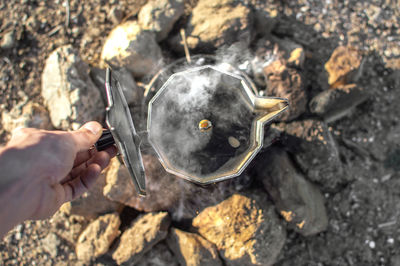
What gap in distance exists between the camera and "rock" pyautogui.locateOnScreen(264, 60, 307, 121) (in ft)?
6.45

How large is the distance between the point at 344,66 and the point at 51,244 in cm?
235

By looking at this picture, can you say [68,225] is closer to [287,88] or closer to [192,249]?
[192,249]

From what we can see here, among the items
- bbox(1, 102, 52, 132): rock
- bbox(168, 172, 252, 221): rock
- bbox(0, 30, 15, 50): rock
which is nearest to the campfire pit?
bbox(168, 172, 252, 221): rock

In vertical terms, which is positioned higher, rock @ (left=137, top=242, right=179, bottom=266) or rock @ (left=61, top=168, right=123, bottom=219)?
rock @ (left=61, top=168, right=123, bottom=219)

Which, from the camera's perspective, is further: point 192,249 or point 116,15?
point 116,15

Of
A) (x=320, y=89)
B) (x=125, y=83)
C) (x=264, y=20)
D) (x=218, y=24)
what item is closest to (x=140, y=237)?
(x=125, y=83)

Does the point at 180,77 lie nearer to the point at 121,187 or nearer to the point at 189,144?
the point at 189,144

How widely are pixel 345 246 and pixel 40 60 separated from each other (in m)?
2.58

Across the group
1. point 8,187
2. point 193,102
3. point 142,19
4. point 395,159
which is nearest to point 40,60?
point 142,19

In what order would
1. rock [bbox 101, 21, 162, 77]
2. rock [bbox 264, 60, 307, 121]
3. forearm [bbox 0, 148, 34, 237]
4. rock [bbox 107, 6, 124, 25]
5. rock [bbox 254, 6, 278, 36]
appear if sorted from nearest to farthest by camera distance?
forearm [bbox 0, 148, 34, 237] → rock [bbox 264, 60, 307, 121] → rock [bbox 101, 21, 162, 77] → rock [bbox 254, 6, 278, 36] → rock [bbox 107, 6, 124, 25]

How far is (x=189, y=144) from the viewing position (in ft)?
6.31

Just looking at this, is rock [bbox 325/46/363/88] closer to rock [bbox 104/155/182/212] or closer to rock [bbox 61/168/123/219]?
A: rock [bbox 104/155/182/212]

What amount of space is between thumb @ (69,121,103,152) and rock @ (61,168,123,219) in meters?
0.61

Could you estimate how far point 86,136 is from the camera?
143 cm
